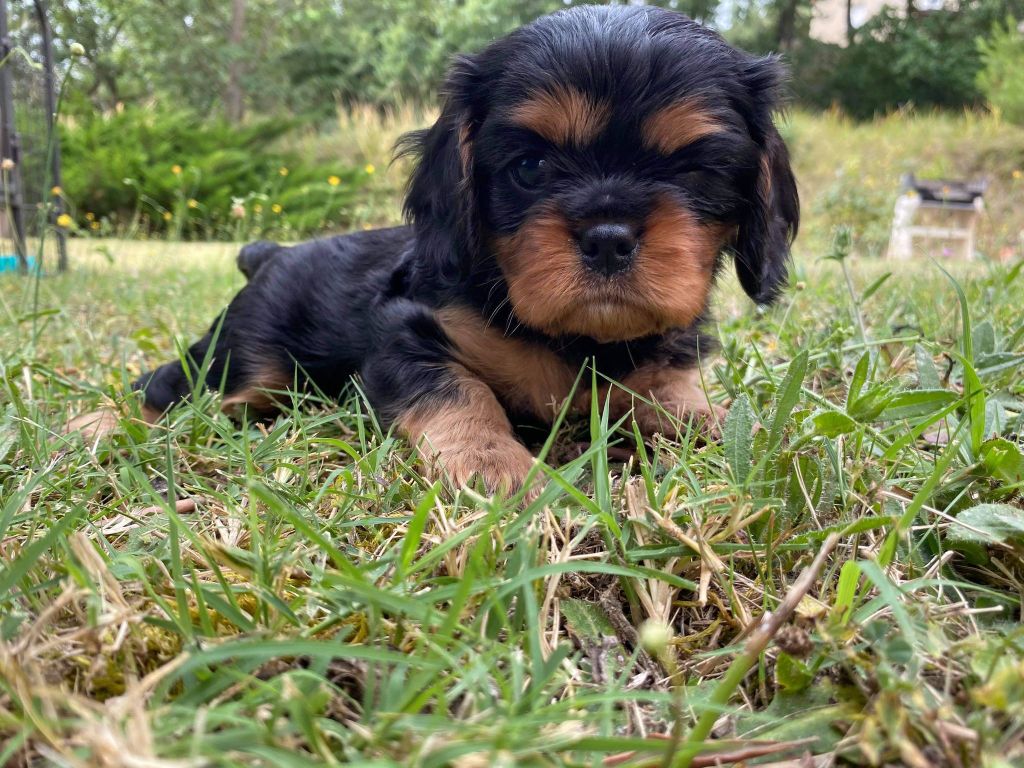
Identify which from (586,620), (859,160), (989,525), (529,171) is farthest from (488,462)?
(859,160)

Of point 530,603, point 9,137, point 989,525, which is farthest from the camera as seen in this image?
point 9,137

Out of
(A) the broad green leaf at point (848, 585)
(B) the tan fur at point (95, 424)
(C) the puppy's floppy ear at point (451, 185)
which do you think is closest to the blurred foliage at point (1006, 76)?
(C) the puppy's floppy ear at point (451, 185)

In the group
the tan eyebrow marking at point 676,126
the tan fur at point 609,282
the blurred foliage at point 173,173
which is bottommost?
the blurred foliage at point 173,173

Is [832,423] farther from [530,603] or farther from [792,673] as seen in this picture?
[530,603]

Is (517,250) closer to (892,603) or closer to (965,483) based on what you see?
(965,483)

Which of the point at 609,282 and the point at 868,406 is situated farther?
the point at 609,282

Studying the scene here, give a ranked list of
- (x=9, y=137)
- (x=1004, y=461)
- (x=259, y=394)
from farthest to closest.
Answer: (x=9, y=137) → (x=259, y=394) → (x=1004, y=461)

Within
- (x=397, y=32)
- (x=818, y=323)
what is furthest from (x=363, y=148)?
(x=818, y=323)

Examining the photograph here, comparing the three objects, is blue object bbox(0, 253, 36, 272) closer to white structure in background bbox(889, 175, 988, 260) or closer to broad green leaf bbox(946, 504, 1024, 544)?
broad green leaf bbox(946, 504, 1024, 544)

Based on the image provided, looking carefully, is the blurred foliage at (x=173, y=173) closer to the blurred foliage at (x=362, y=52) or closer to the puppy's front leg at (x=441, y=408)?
the blurred foliage at (x=362, y=52)
